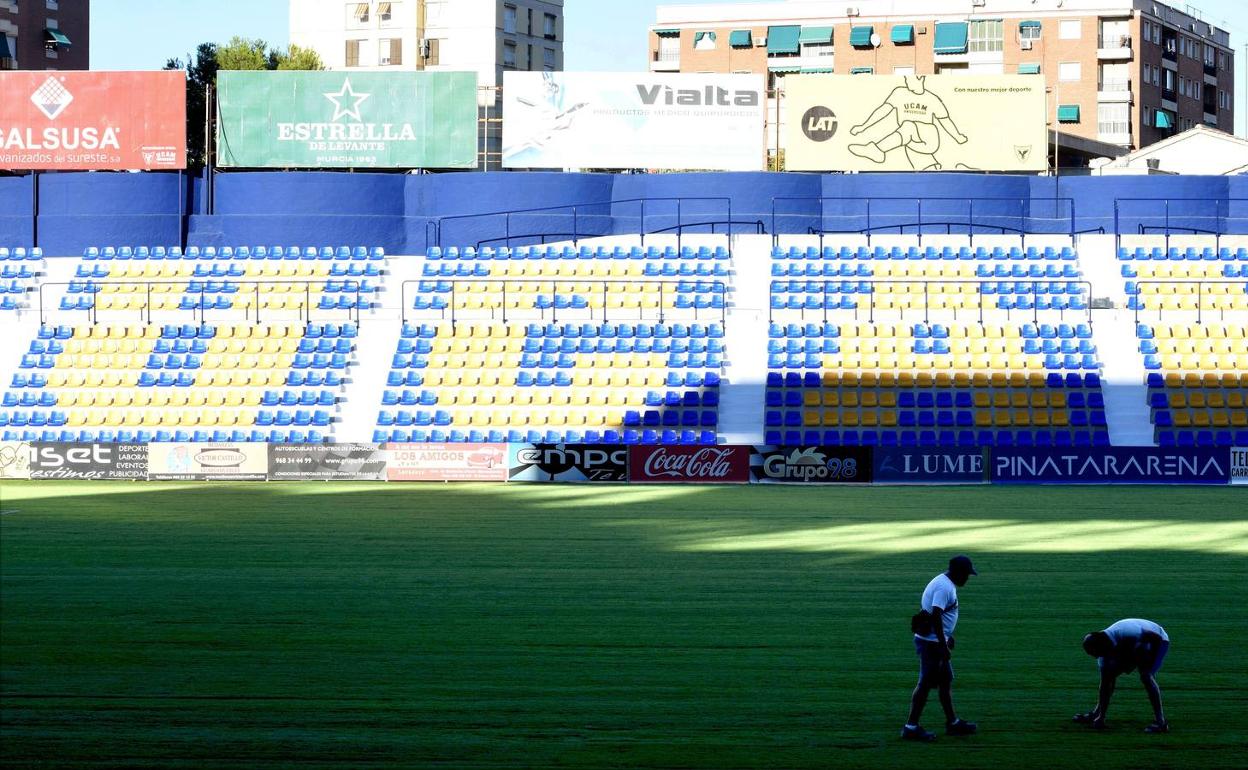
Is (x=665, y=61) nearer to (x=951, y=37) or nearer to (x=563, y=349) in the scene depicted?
(x=951, y=37)

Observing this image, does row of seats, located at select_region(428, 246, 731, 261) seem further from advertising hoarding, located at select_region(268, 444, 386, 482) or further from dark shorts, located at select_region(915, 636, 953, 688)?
dark shorts, located at select_region(915, 636, 953, 688)

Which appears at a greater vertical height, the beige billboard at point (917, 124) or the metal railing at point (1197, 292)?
the beige billboard at point (917, 124)

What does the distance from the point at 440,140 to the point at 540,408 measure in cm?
1146

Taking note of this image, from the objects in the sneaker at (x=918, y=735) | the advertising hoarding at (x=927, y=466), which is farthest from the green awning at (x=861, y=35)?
the sneaker at (x=918, y=735)

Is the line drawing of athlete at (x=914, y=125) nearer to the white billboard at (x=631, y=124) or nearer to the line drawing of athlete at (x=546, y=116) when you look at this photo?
the white billboard at (x=631, y=124)

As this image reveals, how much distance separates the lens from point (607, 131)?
150 ft

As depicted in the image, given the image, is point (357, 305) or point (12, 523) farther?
point (357, 305)

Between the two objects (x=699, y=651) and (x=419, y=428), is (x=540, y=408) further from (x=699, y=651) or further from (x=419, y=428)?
(x=699, y=651)

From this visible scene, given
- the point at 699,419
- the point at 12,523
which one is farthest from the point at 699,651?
the point at 699,419

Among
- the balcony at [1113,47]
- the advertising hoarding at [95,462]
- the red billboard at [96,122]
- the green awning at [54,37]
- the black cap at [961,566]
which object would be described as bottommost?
the advertising hoarding at [95,462]

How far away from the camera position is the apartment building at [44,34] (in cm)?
8162

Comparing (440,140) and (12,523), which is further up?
(440,140)

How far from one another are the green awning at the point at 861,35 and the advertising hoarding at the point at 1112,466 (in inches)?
2805

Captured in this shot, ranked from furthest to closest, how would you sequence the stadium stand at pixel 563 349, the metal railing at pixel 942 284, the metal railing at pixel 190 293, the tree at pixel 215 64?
the tree at pixel 215 64
the metal railing at pixel 190 293
the metal railing at pixel 942 284
the stadium stand at pixel 563 349
